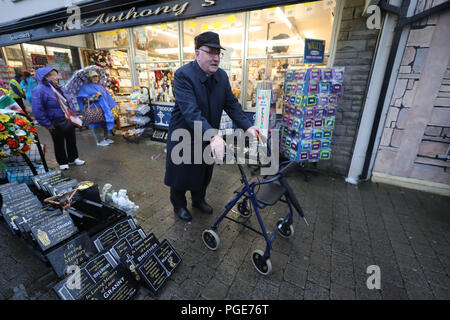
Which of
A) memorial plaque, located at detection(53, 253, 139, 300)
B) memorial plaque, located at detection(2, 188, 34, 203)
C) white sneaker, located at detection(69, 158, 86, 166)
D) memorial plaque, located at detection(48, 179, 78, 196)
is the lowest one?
white sneaker, located at detection(69, 158, 86, 166)

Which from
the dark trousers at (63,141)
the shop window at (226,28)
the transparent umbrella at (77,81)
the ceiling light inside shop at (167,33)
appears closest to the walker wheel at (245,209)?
the shop window at (226,28)

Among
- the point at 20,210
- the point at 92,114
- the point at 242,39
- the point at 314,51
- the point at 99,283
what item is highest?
the point at 242,39

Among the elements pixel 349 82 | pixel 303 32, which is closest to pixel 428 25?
pixel 349 82

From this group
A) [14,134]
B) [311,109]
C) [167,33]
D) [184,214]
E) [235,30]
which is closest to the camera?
[14,134]

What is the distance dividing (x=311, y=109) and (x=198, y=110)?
283 centimetres

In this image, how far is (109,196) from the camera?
111 inches

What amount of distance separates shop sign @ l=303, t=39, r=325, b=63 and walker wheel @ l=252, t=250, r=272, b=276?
3751 mm

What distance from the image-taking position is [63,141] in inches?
184

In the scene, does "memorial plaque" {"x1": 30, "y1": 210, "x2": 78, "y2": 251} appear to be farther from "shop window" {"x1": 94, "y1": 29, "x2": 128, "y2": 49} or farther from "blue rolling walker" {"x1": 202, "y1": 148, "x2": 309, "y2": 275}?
"shop window" {"x1": 94, "y1": 29, "x2": 128, "y2": 49}

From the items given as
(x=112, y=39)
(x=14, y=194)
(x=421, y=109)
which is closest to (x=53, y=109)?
(x=14, y=194)

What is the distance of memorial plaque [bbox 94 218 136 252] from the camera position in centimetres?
211

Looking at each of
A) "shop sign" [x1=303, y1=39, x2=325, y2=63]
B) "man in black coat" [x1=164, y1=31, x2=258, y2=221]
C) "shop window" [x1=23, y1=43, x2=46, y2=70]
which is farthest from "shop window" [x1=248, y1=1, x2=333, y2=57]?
"shop window" [x1=23, y1=43, x2=46, y2=70]

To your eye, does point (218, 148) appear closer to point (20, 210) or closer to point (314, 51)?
point (20, 210)

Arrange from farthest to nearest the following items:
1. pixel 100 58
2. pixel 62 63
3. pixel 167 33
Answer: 1. pixel 62 63
2. pixel 100 58
3. pixel 167 33
